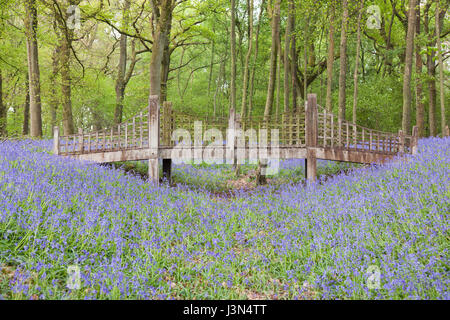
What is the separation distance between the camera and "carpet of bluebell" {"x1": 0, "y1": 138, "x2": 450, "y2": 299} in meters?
3.85

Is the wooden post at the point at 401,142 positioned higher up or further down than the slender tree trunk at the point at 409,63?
further down

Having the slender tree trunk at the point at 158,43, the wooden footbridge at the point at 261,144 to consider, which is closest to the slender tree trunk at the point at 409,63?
the wooden footbridge at the point at 261,144

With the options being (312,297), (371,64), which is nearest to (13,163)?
(312,297)

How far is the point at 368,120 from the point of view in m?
23.3

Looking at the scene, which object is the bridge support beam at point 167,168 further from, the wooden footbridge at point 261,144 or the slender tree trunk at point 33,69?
the slender tree trunk at point 33,69

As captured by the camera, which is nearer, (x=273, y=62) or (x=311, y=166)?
(x=311, y=166)

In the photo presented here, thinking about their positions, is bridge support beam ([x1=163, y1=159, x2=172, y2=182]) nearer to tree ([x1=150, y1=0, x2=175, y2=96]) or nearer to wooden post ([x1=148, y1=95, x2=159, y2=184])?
wooden post ([x1=148, y1=95, x2=159, y2=184])

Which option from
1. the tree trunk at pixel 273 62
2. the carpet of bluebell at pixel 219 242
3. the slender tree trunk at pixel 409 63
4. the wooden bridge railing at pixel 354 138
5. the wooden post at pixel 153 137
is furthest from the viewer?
the tree trunk at pixel 273 62

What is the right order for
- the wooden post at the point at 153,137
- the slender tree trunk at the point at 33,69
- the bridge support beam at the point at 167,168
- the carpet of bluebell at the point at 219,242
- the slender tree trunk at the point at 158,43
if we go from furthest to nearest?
1. the slender tree trunk at the point at 158,43
2. the slender tree trunk at the point at 33,69
3. the bridge support beam at the point at 167,168
4. the wooden post at the point at 153,137
5. the carpet of bluebell at the point at 219,242

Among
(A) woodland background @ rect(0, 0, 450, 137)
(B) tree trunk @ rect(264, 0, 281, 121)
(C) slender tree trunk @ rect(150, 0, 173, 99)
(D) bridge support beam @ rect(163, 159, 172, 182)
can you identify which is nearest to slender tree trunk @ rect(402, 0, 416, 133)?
(A) woodland background @ rect(0, 0, 450, 137)

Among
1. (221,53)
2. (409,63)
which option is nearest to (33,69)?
(409,63)

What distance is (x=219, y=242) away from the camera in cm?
586

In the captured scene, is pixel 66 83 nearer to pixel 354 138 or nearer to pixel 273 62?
pixel 273 62

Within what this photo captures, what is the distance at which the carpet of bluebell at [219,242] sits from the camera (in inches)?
152
